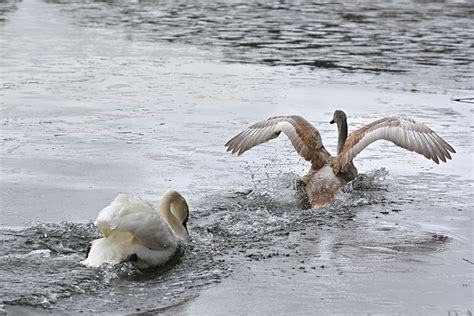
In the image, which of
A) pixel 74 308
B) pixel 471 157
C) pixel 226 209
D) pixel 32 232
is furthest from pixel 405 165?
pixel 74 308

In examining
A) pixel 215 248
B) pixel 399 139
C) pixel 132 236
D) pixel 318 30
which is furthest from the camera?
pixel 318 30

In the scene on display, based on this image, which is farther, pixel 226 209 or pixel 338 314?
pixel 226 209

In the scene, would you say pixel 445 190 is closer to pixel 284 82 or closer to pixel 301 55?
pixel 284 82

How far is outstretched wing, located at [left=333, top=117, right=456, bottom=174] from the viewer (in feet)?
34.9

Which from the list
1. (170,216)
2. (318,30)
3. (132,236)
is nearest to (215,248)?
(170,216)

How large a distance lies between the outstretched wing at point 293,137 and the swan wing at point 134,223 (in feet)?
10.9

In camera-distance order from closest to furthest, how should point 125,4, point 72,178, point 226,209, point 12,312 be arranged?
point 12,312 < point 226,209 < point 72,178 < point 125,4

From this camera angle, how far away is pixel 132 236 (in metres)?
7.80

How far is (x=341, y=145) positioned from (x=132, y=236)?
4071mm

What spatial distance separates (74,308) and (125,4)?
30696 millimetres

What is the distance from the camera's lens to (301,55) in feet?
70.4

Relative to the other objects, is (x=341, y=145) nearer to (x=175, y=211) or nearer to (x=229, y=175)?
(x=229, y=175)

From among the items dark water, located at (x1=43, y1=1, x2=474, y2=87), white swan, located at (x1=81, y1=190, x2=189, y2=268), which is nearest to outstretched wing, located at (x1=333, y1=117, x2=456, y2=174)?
white swan, located at (x1=81, y1=190, x2=189, y2=268)

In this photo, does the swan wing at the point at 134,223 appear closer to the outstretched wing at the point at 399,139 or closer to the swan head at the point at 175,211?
the swan head at the point at 175,211
